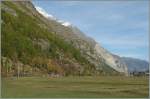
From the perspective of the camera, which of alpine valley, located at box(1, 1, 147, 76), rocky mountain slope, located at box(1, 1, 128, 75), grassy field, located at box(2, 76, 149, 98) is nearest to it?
grassy field, located at box(2, 76, 149, 98)

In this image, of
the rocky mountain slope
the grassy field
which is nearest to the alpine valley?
the rocky mountain slope

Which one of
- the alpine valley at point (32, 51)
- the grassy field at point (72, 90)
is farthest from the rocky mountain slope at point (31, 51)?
the grassy field at point (72, 90)

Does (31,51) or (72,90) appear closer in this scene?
(72,90)

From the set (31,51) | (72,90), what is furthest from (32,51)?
(72,90)

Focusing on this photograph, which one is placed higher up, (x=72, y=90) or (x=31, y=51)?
(x=31, y=51)

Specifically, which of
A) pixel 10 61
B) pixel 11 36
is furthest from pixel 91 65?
pixel 10 61

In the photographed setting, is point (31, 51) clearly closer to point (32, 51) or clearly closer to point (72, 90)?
point (32, 51)

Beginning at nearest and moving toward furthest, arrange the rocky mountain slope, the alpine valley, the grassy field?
the grassy field
the alpine valley
the rocky mountain slope

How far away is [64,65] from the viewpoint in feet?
490

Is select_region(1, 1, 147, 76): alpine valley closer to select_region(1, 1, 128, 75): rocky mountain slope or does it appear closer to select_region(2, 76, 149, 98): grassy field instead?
select_region(1, 1, 128, 75): rocky mountain slope

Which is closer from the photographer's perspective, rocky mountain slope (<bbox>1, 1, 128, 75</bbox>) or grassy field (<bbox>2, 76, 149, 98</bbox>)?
grassy field (<bbox>2, 76, 149, 98</bbox>)

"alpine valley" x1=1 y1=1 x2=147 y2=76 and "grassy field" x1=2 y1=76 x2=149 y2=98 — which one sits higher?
"alpine valley" x1=1 y1=1 x2=147 y2=76

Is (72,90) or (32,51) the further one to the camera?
Answer: (32,51)

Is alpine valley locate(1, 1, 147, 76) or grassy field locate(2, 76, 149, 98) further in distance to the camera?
alpine valley locate(1, 1, 147, 76)
